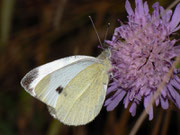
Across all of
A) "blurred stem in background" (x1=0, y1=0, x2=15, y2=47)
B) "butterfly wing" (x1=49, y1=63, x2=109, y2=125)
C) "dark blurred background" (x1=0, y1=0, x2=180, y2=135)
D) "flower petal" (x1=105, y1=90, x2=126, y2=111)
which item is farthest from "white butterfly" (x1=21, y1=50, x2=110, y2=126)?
"blurred stem in background" (x1=0, y1=0, x2=15, y2=47)

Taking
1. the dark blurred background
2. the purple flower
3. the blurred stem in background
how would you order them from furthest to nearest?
the blurred stem in background
the dark blurred background
the purple flower

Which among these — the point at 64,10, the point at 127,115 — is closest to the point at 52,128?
the point at 127,115

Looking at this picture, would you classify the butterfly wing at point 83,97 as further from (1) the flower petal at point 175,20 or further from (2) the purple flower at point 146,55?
(1) the flower petal at point 175,20

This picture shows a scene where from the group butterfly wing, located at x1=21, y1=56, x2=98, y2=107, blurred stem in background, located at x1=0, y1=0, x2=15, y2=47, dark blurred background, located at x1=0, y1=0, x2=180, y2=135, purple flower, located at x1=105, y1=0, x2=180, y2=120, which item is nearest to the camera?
purple flower, located at x1=105, y1=0, x2=180, y2=120

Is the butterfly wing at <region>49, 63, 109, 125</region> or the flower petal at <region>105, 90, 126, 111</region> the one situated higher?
the butterfly wing at <region>49, 63, 109, 125</region>

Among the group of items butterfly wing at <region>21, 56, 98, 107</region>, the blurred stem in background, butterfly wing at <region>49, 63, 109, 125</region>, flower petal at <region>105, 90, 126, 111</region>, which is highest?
the blurred stem in background

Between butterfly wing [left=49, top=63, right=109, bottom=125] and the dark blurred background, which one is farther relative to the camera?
the dark blurred background

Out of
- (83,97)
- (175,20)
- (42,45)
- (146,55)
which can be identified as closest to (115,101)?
(83,97)

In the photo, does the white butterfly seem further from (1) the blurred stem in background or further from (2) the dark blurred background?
(1) the blurred stem in background
